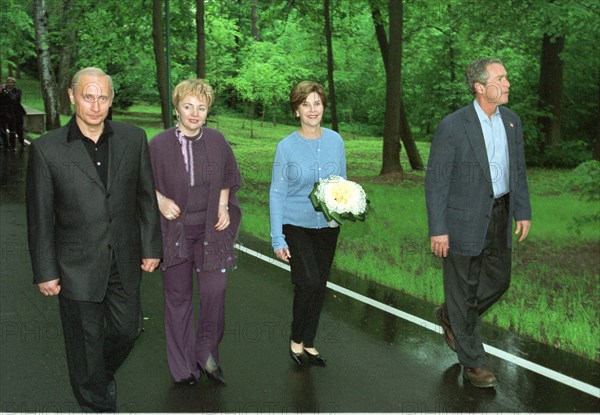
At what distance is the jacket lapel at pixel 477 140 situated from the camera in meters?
5.96

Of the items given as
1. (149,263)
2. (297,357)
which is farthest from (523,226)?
(149,263)

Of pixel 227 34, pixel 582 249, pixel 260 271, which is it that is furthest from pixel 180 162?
pixel 227 34

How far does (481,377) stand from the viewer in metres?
5.88

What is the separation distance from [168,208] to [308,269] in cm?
128

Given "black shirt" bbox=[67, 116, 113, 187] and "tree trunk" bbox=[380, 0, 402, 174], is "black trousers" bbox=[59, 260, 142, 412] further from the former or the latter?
"tree trunk" bbox=[380, 0, 402, 174]

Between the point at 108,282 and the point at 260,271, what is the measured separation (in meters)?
Answer: 5.29

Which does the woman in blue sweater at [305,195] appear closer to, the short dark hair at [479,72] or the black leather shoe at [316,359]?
the black leather shoe at [316,359]

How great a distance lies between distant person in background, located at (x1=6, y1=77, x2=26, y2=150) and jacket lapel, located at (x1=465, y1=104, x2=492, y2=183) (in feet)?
73.3

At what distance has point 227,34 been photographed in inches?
1831

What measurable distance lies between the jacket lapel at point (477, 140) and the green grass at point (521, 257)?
1.37m

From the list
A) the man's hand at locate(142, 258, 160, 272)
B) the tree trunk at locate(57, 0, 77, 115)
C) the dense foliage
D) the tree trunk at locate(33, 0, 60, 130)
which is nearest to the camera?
the man's hand at locate(142, 258, 160, 272)

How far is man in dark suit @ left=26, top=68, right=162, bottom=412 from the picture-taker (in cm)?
475

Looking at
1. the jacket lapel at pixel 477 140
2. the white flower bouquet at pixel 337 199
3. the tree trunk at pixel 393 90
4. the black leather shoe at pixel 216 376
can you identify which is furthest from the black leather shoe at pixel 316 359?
the tree trunk at pixel 393 90

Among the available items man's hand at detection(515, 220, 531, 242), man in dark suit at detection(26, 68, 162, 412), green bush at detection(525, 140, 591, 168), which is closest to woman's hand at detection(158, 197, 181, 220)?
man in dark suit at detection(26, 68, 162, 412)
